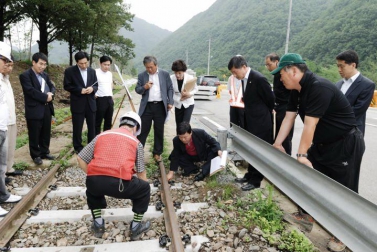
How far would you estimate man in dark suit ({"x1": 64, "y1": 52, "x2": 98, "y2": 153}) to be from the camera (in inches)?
199

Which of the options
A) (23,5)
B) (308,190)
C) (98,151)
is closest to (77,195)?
(98,151)

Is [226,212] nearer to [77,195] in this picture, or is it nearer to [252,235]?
[252,235]

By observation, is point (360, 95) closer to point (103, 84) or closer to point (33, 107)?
point (103, 84)

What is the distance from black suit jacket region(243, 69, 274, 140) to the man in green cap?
923 mm

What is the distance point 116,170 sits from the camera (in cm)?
268

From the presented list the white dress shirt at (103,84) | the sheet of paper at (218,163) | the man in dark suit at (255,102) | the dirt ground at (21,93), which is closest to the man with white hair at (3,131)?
the white dress shirt at (103,84)

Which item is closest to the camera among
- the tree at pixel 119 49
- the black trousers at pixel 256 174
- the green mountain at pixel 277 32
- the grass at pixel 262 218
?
the grass at pixel 262 218

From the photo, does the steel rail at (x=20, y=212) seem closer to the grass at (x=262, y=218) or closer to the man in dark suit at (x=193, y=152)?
the man in dark suit at (x=193, y=152)

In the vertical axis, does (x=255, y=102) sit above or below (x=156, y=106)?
above

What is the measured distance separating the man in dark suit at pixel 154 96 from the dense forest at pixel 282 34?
26866mm

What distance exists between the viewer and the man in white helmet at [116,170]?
269 cm

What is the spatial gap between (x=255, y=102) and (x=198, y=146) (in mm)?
1102

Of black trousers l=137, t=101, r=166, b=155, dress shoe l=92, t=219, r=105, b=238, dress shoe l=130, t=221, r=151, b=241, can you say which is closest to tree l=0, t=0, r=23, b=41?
black trousers l=137, t=101, r=166, b=155

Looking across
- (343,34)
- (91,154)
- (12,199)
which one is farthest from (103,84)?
(343,34)
